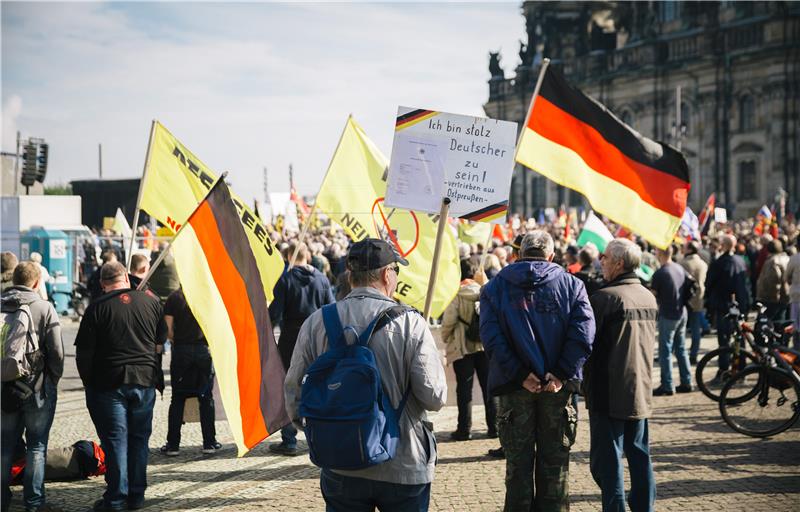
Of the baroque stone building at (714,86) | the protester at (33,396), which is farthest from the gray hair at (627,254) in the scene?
the baroque stone building at (714,86)

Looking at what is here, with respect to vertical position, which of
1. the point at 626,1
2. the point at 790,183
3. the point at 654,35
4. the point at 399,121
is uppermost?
the point at 626,1

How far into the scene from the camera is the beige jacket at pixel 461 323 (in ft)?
28.8

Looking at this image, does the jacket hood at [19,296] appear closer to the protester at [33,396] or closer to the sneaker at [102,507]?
the protester at [33,396]

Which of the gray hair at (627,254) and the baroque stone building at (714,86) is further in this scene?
the baroque stone building at (714,86)

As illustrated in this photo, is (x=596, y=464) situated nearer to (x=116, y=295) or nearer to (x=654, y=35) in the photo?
(x=116, y=295)

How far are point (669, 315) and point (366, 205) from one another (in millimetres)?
4345

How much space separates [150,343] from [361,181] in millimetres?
3264

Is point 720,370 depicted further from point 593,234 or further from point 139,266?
point 139,266

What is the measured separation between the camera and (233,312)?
20.4 feet

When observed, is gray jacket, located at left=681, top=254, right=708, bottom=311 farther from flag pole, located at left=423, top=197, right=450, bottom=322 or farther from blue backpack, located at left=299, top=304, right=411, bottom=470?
blue backpack, located at left=299, top=304, right=411, bottom=470

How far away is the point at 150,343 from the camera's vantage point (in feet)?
21.8

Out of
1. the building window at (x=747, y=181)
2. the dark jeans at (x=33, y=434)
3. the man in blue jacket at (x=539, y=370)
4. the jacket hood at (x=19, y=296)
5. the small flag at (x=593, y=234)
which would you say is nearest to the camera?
the man in blue jacket at (x=539, y=370)

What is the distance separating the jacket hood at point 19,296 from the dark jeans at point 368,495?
3037mm

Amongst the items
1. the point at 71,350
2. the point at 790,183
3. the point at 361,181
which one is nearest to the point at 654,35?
the point at 790,183
